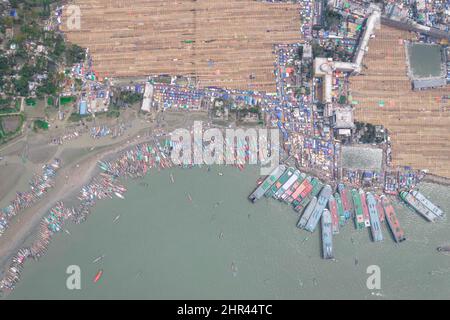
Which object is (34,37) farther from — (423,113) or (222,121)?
Result: (423,113)

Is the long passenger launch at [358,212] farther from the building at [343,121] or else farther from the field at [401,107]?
the building at [343,121]

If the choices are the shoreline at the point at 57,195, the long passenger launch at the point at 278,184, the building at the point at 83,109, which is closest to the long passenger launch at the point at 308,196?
the long passenger launch at the point at 278,184

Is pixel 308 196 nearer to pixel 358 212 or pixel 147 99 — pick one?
pixel 358 212

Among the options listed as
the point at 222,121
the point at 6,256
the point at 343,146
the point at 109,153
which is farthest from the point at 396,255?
the point at 6,256

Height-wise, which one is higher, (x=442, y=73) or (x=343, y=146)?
(x=442, y=73)

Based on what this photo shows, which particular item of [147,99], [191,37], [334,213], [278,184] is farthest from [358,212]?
[191,37]

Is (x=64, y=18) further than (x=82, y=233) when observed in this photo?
Yes
